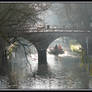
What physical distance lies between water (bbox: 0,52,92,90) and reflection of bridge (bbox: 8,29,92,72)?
1.36 ft

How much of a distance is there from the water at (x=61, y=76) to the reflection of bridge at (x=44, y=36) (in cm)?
42

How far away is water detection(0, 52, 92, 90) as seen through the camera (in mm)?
5316

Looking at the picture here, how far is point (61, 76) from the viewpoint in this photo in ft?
22.1

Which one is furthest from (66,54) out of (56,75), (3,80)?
(3,80)

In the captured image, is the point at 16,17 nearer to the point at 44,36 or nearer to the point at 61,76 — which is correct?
the point at 44,36

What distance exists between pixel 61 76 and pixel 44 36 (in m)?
1.32

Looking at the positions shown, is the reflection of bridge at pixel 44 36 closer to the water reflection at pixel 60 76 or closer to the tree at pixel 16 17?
the tree at pixel 16 17

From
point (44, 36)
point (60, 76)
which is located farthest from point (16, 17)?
point (60, 76)

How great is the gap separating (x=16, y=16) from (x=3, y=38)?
1.18 ft

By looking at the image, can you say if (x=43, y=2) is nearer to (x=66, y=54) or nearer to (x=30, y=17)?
(x=30, y=17)

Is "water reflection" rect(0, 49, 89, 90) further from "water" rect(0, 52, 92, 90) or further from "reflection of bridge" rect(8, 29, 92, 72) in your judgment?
"reflection of bridge" rect(8, 29, 92, 72)

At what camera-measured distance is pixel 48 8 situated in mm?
4055

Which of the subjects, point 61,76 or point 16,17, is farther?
point 61,76

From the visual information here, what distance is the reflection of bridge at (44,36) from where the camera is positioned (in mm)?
4338
